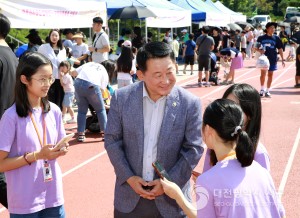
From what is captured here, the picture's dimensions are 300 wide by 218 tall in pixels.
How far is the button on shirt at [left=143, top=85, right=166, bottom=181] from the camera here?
3.07 meters

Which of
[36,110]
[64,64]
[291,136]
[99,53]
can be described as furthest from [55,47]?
[36,110]

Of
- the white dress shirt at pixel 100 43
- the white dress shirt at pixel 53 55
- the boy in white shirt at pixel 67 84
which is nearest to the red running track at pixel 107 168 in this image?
the boy in white shirt at pixel 67 84

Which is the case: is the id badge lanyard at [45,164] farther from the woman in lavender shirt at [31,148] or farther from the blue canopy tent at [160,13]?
the blue canopy tent at [160,13]

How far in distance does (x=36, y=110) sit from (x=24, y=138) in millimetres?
203

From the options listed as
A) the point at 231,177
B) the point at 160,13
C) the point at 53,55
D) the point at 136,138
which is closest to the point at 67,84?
the point at 53,55

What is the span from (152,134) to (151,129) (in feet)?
0.10

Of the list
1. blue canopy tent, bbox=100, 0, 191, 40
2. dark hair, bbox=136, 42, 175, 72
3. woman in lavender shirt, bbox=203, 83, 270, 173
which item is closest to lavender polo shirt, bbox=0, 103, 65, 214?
dark hair, bbox=136, 42, 175, 72

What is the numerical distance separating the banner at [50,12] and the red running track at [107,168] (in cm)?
208

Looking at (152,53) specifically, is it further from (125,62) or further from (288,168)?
(125,62)

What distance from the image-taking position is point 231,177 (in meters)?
2.29

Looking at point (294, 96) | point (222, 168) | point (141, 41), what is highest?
point (222, 168)

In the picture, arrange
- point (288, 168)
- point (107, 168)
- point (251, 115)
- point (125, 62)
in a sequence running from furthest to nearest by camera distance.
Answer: point (125, 62)
point (107, 168)
point (288, 168)
point (251, 115)

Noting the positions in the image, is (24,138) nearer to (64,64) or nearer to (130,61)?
(130,61)

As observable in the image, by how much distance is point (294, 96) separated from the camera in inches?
557
